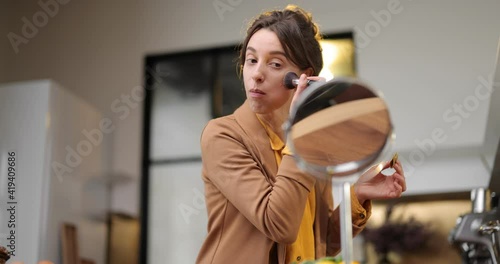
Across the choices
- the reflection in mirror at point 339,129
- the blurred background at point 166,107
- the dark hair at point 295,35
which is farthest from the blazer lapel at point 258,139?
the blurred background at point 166,107

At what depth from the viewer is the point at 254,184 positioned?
1089 mm

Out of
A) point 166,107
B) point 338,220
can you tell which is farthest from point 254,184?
point 166,107

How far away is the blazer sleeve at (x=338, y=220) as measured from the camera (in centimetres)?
120

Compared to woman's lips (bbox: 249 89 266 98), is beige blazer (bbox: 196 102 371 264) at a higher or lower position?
lower

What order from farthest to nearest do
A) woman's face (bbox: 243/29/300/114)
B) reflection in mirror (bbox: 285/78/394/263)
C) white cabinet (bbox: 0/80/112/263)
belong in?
white cabinet (bbox: 0/80/112/263) < woman's face (bbox: 243/29/300/114) < reflection in mirror (bbox: 285/78/394/263)

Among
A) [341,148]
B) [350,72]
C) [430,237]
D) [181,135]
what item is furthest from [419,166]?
[341,148]

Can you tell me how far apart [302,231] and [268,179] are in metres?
0.11

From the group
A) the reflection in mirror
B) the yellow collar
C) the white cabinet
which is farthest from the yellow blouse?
the white cabinet

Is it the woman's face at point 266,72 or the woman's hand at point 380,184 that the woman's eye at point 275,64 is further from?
the woman's hand at point 380,184

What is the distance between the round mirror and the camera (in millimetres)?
821

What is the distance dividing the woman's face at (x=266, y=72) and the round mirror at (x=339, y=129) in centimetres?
31

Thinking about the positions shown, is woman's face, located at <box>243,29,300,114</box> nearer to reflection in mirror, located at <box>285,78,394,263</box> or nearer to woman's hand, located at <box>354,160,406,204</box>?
woman's hand, located at <box>354,160,406,204</box>

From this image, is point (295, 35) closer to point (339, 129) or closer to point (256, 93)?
point (256, 93)

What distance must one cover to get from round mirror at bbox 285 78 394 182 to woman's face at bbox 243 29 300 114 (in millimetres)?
313
